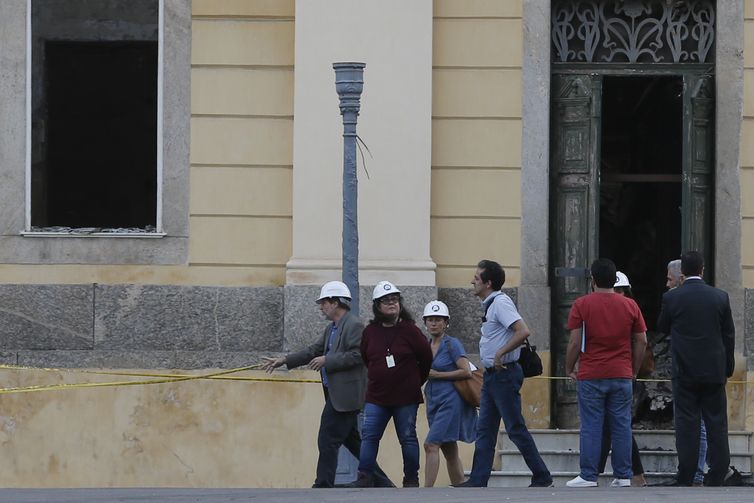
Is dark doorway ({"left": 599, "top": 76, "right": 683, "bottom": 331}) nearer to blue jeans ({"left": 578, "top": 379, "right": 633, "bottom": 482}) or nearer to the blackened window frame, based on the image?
blue jeans ({"left": 578, "top": 379, "right": 633, "bottom": 482})

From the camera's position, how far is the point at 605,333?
13.3 meters

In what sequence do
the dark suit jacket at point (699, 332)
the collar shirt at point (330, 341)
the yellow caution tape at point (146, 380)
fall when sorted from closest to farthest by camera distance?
the dark suit jacket at point (699, 332)
the collar shirt at point (330, 341)
the yellow caution tape at point (146, 380)

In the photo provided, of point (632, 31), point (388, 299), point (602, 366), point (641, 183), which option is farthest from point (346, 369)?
point (641, 183)

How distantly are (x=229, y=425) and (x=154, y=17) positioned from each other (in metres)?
3.31

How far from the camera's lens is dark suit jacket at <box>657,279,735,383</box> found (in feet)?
43.9

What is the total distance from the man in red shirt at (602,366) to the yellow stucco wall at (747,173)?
8.05 ft

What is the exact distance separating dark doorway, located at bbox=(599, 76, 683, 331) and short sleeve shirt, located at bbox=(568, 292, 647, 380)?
127 inches

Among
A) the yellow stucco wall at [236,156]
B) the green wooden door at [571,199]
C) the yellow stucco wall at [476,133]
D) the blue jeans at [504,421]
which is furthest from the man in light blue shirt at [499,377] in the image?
the yellow stucco wall at [236,156]

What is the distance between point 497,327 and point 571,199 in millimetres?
2638

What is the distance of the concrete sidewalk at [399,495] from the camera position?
40.3 feet

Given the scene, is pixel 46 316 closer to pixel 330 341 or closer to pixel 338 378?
pixel 330 341

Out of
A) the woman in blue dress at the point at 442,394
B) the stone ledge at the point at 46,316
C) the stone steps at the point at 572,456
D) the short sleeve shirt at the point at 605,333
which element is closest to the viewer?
the short sleeve shirt at the point at 605,333

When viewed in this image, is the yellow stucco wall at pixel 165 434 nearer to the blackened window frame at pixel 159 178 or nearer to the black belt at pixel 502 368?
the blackened window frame at pixel 159 178

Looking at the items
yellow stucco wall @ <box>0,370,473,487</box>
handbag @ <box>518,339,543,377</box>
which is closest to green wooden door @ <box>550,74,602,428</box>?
yellow stucco wall @ <box>0,370,473,487</box>
